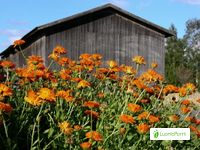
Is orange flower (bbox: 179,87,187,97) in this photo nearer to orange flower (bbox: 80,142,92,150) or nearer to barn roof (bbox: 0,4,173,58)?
orange flower (bbox: 80,142,92,150)

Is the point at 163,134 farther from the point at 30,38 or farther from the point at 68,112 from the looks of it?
the point at 30,38

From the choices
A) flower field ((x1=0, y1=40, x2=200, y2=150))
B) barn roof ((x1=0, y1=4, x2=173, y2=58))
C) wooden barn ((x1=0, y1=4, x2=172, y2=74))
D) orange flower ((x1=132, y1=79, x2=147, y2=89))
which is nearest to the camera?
flower field ((x1=0, y1=40, x2=200, y2=150))

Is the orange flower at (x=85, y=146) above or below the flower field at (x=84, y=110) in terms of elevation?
below

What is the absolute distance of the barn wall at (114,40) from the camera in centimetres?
2712

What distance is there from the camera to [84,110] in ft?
15.4

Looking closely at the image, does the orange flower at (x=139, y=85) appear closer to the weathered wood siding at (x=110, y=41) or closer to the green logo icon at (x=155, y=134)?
the green logo icon at (x=155, y=134)

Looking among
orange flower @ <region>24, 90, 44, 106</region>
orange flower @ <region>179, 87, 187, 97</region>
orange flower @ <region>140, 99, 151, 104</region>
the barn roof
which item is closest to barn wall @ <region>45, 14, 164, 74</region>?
the barn roof

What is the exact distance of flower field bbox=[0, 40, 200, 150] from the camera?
3914 mm

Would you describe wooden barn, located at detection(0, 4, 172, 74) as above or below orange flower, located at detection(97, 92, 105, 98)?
above

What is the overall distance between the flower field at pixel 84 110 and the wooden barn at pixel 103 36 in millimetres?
20127

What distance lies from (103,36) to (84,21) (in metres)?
1.29

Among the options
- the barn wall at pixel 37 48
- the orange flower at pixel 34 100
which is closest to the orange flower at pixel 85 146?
the orange flower at pixel 34 100

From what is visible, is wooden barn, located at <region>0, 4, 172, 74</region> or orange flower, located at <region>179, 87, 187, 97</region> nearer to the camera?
orange flower, located at <region>179, 87, 187, 97</region>

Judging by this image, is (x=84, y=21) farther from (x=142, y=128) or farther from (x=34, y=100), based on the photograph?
(x=34, y=100)
